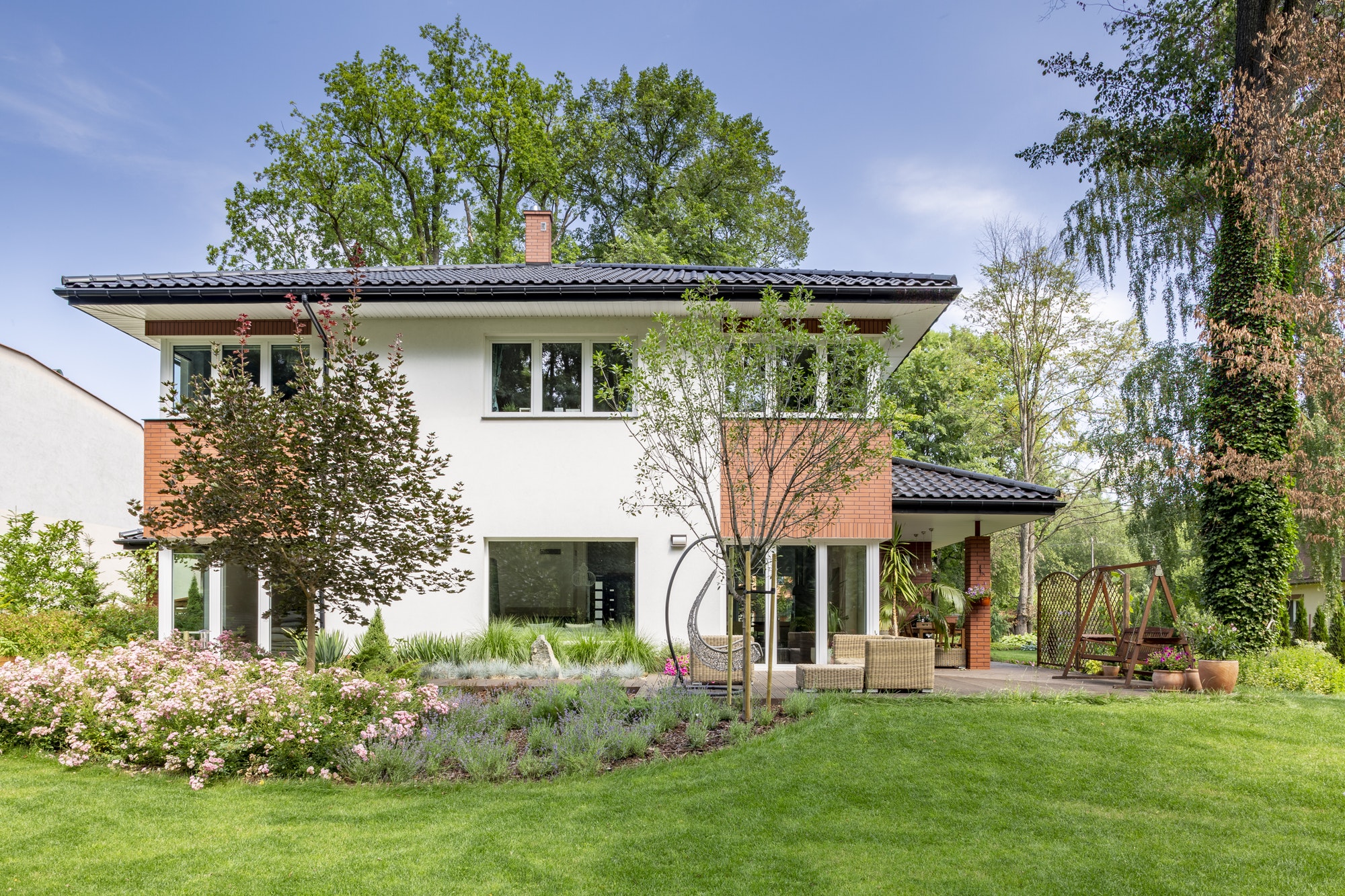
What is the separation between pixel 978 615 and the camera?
50.4 ft

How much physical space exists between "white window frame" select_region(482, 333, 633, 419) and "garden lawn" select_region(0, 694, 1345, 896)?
696cm

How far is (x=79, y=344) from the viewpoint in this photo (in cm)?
2683

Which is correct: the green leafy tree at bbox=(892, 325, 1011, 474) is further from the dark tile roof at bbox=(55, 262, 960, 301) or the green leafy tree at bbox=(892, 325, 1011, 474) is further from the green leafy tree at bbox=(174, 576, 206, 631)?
the green leafy tree at bbox=(174, 576, 206, 631)

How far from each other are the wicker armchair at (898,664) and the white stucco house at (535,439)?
266cm

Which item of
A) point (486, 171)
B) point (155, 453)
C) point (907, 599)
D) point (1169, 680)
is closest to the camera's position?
point (1169, 680)

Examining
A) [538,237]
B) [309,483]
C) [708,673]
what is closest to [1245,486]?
[708,673]

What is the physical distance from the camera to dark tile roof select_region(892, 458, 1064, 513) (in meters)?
13.8

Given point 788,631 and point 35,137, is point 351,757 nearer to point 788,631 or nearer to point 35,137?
point 788,631

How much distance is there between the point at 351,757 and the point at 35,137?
19792 millimetres

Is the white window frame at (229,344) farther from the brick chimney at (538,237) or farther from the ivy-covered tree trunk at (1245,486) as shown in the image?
the ivy-covered tree trunk at (1245,486)

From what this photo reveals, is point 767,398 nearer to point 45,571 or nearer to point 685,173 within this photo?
point 45,571

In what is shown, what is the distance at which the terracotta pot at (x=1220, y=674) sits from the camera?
1171cm

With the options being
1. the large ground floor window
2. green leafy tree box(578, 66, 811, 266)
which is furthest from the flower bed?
green leafy tree box(578, 66, 811, 266)

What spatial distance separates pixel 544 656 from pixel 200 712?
17.3 feet
